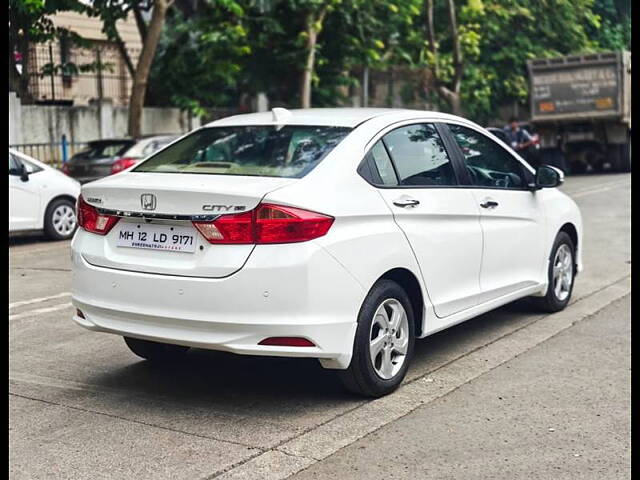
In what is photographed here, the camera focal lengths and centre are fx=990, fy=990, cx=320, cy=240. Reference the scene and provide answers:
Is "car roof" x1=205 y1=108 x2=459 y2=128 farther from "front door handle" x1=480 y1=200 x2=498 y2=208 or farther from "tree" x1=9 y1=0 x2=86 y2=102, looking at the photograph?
"tree" x1=9 y1=0 x2=86 y2=102

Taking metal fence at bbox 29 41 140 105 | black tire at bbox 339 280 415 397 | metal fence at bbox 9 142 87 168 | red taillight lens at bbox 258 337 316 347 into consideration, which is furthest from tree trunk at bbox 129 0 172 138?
red taillight lens at bbox 258 337 316 347

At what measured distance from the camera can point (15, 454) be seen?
4625mm

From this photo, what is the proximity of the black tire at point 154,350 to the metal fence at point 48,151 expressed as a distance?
16415mm

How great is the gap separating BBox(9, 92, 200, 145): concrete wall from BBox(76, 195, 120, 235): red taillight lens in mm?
16597

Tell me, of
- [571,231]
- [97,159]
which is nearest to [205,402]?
[571,231]

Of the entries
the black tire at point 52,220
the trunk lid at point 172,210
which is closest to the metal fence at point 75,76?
the black tire at point 52,220

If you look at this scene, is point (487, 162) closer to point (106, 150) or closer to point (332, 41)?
point (106, 150)

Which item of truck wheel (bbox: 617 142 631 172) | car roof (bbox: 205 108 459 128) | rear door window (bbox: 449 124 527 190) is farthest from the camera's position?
truck wheel (bbox: 617 142 631 172)

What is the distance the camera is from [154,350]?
6.25 m

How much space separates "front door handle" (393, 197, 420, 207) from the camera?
18.5 feet

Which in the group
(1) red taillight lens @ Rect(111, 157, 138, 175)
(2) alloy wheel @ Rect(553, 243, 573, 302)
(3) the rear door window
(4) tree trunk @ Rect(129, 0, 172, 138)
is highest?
(4) tree trunk @ Rect(129, 0, 172, 138)

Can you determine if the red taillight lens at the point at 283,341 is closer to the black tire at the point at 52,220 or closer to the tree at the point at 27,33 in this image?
the black tire at the point at 52,220

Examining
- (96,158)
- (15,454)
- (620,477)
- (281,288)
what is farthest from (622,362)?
(96,158)

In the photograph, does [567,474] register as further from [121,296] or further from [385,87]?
[385,87]
